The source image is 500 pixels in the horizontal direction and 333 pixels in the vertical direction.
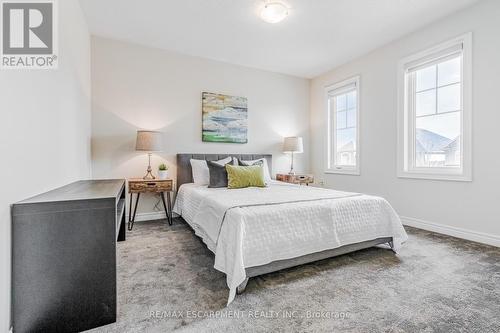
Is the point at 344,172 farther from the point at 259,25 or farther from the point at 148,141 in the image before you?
the point at 148,141

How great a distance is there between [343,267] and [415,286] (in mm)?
527

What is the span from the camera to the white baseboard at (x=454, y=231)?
8.53 ft

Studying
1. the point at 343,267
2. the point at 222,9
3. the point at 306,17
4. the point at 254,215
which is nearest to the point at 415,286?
the point at 343,267

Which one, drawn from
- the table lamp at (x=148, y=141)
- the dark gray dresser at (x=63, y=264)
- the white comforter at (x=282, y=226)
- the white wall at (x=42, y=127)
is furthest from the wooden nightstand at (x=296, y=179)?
the dark gray dresser at (x=63, y=264)

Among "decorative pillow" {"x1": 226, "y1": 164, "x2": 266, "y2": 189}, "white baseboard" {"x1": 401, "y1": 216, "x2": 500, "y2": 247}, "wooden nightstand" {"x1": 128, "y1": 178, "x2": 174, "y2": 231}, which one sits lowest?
"white baseboard" {"x1": 401, "y1": 216, "x2": 500, "y2": 247}

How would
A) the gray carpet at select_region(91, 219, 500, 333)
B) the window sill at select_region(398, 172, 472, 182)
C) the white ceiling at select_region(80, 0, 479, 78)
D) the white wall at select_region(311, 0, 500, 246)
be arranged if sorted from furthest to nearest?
1. the window sill at select_region(398, 172, 472, 182)
2. the white ceiling at select_region(80, 0, 479, 78)
3. the white wall at select_region(311, 0, 500, 246)
4. the gray carpet at select_region(91, 219, 500, 333)

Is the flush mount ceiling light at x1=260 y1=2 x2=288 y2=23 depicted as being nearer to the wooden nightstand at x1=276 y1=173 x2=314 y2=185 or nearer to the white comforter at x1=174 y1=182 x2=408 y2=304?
the white comforter at x1=174 y1=182 x2=408 y2=304

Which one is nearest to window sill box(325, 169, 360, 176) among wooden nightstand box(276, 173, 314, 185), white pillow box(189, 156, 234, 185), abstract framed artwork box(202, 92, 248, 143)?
wooden nightstand box(276, 173, 314, 185)

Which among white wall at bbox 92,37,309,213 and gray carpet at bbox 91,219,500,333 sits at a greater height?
white wall at bbox 92,37,309,213

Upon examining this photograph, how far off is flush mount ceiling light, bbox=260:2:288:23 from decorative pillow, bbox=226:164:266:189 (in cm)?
182

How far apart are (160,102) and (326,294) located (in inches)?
134

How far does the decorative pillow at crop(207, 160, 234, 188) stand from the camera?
3.28 m

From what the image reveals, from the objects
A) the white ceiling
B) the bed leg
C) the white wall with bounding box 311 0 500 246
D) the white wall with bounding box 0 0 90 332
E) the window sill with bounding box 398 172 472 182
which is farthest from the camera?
the window sill with bounding box 398 172 472 182

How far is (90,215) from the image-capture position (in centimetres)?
137
